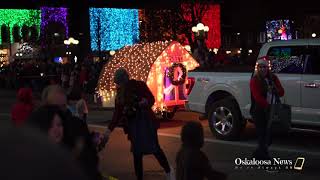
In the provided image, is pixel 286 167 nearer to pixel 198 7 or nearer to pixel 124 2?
pixel 198 7

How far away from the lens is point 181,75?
1412 centimetres

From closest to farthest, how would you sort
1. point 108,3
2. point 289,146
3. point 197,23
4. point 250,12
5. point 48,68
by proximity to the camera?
point 289,146 → point 48,68 → point 197,23 → point 250,12 → point 108,3

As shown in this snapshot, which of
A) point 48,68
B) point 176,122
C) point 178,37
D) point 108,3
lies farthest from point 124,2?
point 176,122

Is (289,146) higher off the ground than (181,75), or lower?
lower

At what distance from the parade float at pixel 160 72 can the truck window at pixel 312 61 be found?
391 centimetres

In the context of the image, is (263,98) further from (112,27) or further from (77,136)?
(112,27)

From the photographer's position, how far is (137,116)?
23.2 ft

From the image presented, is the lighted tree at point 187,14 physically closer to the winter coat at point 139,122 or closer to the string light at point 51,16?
the string light at point 51,16

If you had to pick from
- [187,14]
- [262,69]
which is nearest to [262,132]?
[262,69]

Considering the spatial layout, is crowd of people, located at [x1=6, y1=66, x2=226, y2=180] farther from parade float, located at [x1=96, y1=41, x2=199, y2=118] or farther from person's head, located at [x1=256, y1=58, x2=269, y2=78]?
parade float, located at [x1=96, y1=41, x2=199, y2=118]

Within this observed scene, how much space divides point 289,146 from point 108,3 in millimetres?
70767

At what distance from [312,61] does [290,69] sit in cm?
39
